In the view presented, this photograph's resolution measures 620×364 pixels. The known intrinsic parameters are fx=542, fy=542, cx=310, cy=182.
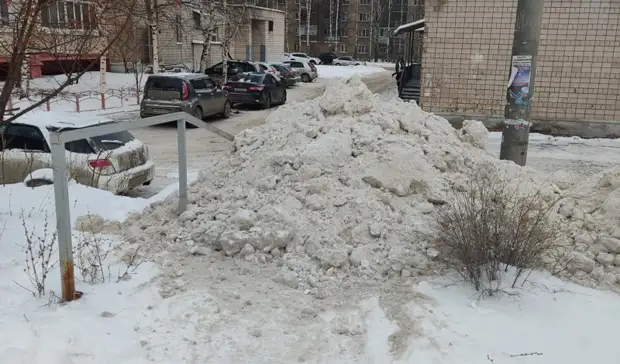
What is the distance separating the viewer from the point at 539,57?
13.6 metres

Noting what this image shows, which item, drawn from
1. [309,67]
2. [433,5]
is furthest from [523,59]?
[309,67]

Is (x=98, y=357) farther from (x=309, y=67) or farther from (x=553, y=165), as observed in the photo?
(x=309, y=67)

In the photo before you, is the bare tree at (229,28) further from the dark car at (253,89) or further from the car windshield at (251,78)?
the dark car at (253,89)

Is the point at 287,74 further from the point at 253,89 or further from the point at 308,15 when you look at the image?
the point at 308,15

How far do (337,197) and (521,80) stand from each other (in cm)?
322

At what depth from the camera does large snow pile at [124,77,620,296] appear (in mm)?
4668

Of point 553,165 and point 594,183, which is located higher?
point 594,183

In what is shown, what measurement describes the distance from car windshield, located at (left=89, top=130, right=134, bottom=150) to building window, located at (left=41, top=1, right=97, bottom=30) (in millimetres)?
2157

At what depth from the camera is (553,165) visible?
36.4 ft

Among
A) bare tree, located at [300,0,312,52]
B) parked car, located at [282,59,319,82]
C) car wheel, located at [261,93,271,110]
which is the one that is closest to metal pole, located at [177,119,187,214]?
car wheel, located at [261,93,271,110]

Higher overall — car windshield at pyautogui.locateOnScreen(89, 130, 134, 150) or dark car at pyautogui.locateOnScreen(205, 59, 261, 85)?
dark car at pyautogui.locateOnScreen(205, 59, 261, 85)

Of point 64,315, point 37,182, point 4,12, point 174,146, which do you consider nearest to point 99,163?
point 37,182

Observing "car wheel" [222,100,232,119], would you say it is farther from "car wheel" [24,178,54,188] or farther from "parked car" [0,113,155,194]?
"car wheel" [24,178,54,188]

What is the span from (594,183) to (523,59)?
75.3 inches
